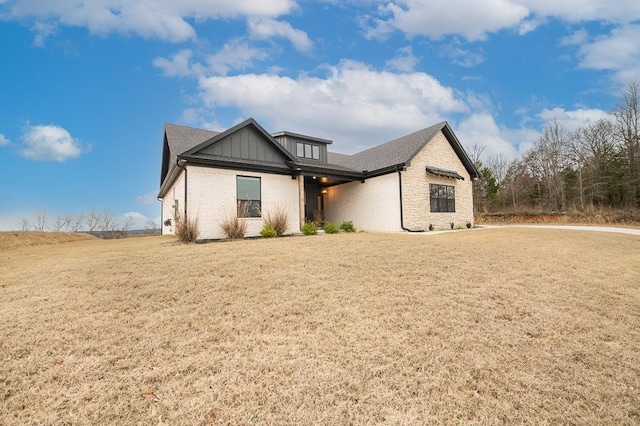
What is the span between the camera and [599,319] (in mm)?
3980

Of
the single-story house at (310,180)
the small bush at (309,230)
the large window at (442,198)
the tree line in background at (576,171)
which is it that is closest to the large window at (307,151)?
the single-story house at (310,180)

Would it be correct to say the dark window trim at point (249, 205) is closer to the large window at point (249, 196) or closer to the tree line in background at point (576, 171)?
the large window at point (249, 196)

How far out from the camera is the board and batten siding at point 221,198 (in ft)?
38.9

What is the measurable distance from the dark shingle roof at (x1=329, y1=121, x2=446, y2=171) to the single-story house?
0.08 metres

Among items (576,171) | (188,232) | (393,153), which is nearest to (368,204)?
(393,153)

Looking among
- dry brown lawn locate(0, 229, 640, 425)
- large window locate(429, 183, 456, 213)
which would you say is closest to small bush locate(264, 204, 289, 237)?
dry brown lawn locate(0, 229, 640, 425)

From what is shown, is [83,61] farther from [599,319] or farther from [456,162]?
[456,162]

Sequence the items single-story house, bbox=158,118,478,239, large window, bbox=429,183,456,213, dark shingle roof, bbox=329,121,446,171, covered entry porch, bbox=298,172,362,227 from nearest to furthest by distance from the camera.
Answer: single-story house, bbox=158,118,478,239 → dark shingle roof, bbox=329,121,446,171 → large window, bbox=429,183,456,213 → covered entry porch, bbox=298,172,362,227

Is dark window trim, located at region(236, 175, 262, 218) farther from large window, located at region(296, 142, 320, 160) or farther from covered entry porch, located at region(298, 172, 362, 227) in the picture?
covered entry porch, located at region(298, 172, 362, 227)

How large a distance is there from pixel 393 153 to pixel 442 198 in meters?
4.09

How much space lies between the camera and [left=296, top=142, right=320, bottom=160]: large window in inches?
682

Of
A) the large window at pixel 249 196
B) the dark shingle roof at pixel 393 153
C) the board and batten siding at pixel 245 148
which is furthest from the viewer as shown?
the dark shingle roof at pixel 393 153

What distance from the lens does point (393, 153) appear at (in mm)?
17078

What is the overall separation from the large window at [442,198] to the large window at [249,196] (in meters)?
10.0
